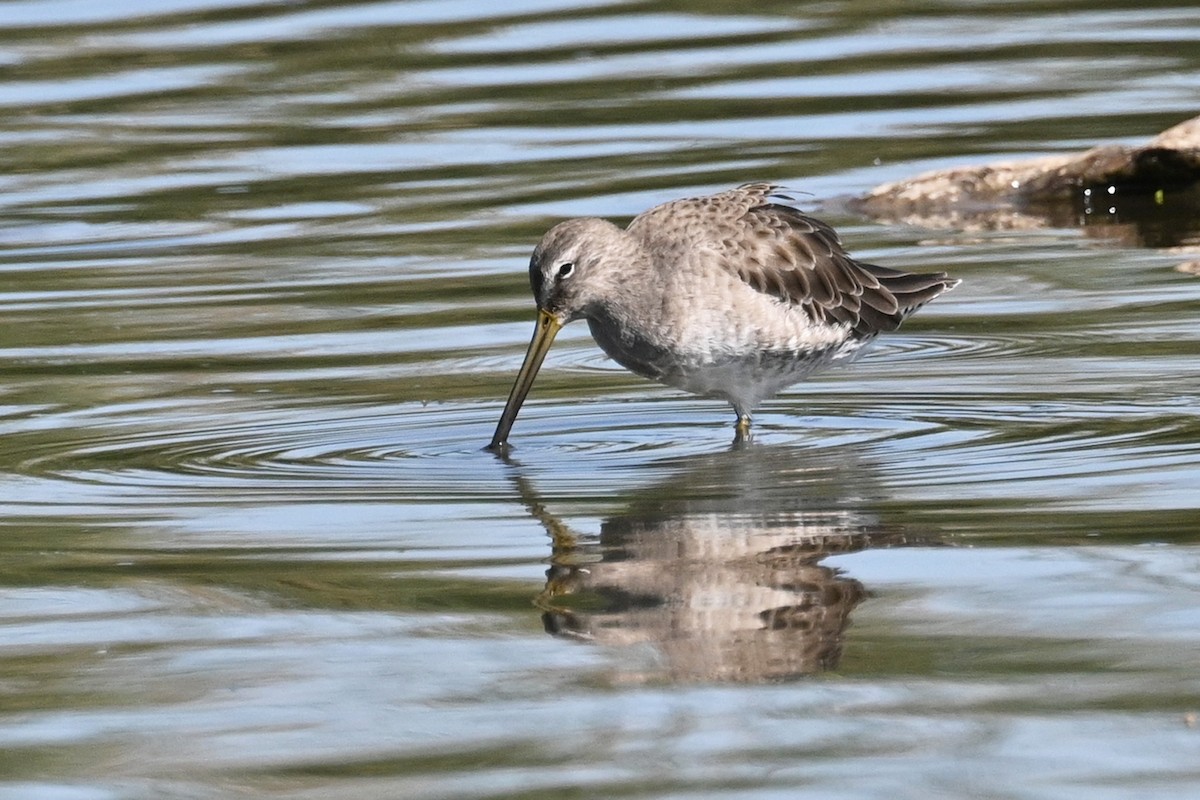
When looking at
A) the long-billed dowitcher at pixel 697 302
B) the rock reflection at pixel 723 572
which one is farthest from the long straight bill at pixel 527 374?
the rock reflection at pixel 723 572

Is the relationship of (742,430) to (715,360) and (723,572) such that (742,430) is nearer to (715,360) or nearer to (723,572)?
(715,360)

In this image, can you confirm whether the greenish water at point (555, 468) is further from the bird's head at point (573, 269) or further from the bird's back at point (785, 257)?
the bird's head at point (573, 269)

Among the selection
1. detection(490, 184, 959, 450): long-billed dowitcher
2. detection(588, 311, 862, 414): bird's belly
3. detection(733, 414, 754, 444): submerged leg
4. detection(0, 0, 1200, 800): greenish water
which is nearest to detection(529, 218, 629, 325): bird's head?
detection(490, 184, 959, 450): long-billed dowitcher

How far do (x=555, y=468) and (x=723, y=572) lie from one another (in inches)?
68.0

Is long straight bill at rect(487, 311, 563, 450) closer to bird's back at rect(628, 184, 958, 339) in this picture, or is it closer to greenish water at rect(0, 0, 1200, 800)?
greenish water at rect(0, 0, 1200, 800)

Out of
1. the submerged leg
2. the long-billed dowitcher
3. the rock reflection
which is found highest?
the long-billed dowitcher

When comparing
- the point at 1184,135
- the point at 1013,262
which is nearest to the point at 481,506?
the point at 1013,262

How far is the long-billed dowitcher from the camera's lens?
808 centimetres

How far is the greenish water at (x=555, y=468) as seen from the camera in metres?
4.41

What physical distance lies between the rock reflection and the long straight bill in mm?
666

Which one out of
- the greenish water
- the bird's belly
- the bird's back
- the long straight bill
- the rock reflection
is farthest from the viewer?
the bird's back

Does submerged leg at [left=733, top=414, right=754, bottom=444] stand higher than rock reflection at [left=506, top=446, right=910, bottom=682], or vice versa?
rock reflection at [left=506, top=446, right=910, bottom=682]

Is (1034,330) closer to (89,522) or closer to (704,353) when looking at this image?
(704,353)

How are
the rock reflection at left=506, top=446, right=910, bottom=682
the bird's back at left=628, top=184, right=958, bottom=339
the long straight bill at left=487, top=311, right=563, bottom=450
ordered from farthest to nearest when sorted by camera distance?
1. the bird's back at left=628, top=184, right=958, bottom=339
2. the long straight bill at left=487, top=311, right=563, bottom=450
3. the rock reflection at left=506, top=446, right=910, bottom=682
